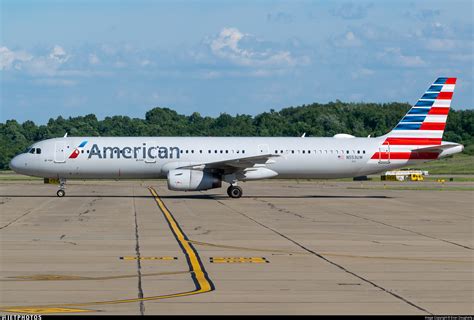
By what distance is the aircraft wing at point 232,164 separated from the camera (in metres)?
46.2

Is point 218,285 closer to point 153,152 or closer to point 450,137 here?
point 153,152

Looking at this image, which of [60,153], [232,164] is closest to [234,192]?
[232,164]

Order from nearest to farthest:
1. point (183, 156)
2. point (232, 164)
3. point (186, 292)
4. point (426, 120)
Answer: point (186, 292)
point (232, 164)
point (183, 156)
point (426, 120)

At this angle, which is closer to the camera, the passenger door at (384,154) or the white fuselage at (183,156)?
the white fuselage at (183,156)

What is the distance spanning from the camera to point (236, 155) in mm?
49438

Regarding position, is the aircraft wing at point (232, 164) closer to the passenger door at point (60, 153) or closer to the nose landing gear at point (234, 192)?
the nose landing gear at point (234, 192)

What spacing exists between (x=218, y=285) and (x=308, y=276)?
7.03 ft

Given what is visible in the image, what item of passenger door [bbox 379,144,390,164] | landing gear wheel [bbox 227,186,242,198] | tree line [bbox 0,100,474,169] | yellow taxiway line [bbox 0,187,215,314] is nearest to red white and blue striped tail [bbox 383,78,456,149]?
passenger door [bbox 379,144,390,164]

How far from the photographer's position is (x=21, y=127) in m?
154

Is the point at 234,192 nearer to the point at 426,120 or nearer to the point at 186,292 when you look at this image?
the point at 426,120

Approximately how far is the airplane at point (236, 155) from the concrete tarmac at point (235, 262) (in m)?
9.83

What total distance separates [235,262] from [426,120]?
33.8m

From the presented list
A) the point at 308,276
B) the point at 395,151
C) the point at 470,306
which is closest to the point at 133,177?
the point at 395,151

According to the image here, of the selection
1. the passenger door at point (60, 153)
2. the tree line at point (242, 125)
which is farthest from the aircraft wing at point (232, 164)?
the tree line at point (242, 125)
